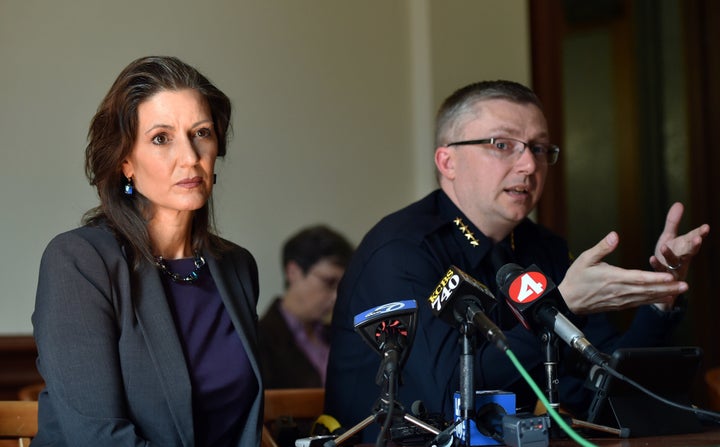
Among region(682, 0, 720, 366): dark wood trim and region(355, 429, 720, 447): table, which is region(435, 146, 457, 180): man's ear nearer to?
region(355, 429, 720, 447): table

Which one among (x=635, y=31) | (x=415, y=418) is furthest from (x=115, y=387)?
(x=635, y=31)

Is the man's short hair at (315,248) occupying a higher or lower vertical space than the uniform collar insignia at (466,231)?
lower

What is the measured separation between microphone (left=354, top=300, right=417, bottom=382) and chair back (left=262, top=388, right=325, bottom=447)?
3.01ft

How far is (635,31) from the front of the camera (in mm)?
5168

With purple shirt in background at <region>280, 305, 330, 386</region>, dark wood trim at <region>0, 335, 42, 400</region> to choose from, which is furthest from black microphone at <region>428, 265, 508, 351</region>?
purple shirt in background at <region>280, 305, 330, 386</region>

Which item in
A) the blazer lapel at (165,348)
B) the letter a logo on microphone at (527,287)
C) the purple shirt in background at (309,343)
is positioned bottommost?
the purple shirt in background at (309,343)

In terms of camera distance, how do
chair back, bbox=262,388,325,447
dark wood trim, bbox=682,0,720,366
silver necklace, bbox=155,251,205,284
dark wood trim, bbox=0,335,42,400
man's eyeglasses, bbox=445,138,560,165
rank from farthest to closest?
1. dark wood trim, bbox=682,0,720,366
2. dark wood trim, bbox=0,335,42,400
3. man's eyeglasses, bbox=445,138,560,165
4. chair back, bbox=262,388,325,447
5. silver necklace, bbox=155,251,205,284

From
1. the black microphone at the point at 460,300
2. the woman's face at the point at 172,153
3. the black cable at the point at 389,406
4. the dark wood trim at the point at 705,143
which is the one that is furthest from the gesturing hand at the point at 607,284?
the dark wood trim at the point at 705,143

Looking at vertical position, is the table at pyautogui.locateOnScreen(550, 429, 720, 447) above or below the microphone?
below

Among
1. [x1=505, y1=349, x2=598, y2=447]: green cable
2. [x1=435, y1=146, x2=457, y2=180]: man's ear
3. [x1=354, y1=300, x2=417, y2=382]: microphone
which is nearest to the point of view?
[x1=505, y1=349, x2=598, y2=447]: green cable

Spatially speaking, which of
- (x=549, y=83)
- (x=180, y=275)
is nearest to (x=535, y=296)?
(x=180, y=275)

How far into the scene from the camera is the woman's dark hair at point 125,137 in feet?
7.47

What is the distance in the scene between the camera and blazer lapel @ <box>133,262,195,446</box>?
6.87 feet

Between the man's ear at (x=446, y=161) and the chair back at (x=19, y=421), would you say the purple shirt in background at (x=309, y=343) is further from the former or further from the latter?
the chair back at (x=19, y=421)
